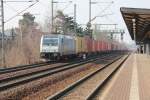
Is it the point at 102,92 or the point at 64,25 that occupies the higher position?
the point at 64,25

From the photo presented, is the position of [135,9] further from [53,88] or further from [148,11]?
[53,88]

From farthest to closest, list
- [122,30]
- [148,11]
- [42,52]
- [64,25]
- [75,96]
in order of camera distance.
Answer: [122,30]
[64,25]
[42,52]
[148,11]
[75,96]

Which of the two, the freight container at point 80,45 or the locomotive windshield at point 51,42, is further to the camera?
the freight container at point 80,45

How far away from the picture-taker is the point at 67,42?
46344 mm

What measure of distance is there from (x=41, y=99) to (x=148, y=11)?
9.90 m

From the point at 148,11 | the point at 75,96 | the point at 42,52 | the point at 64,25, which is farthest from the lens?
the point at 64,25

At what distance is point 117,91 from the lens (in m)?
17.9

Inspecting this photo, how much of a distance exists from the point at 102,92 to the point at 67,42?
94.8ft

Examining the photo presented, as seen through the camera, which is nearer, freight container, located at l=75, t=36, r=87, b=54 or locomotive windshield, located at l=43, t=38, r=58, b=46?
locomotive windshield, located at l=43, t=38, r=58, b=46

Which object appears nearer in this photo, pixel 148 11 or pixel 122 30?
pixel 148 11

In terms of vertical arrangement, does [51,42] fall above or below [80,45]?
above

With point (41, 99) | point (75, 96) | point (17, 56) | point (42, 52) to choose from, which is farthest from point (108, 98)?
point (17, 56)

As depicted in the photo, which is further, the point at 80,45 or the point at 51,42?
the point at 80,45

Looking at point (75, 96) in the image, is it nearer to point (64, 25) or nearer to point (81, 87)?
point (81, 87)
